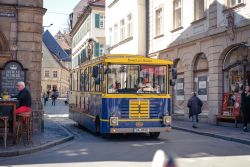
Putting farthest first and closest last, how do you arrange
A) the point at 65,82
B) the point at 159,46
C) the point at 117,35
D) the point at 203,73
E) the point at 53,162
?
the point at 65,82 < the point at 117,35 < the point at 159,46 < the point at 203,73 < the point at 53,162

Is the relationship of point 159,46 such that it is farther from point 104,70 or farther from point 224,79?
point 104,70

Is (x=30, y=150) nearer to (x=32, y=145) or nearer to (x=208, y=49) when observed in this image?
(x=32, y=145)

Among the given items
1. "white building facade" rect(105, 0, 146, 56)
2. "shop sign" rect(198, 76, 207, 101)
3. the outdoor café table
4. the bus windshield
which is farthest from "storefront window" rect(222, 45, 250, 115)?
"white building facade" rect(105, 0, 146, 56)

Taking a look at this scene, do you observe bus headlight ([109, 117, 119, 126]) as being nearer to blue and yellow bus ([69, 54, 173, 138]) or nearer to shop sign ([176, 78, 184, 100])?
blue and yellow bus ([69, 54, 173, 138])

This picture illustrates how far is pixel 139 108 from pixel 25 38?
4.93 metres

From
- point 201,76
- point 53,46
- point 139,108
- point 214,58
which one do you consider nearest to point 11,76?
point 139,108

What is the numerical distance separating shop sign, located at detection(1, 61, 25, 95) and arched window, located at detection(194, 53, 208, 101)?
10.8 m

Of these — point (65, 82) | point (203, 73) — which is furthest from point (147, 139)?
point (65, 82)

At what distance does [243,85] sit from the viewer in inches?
789

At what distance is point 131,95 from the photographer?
1413cm

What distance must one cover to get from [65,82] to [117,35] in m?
71.3

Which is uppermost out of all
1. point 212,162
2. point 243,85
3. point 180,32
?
point 180,32

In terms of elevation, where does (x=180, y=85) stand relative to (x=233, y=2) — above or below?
below

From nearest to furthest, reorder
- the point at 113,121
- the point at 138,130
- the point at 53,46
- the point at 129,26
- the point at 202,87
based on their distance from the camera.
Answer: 1. the point at 113,121
2. the point at 138,130
3. the point at 202,87
4. the point at 129,26
5. the point at 53,46
